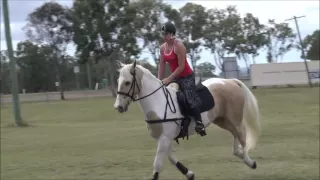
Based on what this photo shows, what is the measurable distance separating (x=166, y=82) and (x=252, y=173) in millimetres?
5466

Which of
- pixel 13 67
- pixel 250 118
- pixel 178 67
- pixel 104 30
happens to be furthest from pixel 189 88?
pixel 104 30

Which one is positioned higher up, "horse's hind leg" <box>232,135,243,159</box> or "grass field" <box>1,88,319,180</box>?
"horse's hind leg" <box>232,135,243,159</box>

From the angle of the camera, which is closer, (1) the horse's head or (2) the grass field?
(1) the horse's head

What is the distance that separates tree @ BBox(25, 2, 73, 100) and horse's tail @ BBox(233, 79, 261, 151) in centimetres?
4692

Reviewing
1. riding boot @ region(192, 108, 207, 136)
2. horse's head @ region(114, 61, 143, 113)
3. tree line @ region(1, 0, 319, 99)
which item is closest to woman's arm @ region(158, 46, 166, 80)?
horse's head @ region(114, 61, 143, 113)

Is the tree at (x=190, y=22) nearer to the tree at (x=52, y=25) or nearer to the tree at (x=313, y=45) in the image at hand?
the tree at (x=52, y=25)

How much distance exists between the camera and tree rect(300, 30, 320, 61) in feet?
328

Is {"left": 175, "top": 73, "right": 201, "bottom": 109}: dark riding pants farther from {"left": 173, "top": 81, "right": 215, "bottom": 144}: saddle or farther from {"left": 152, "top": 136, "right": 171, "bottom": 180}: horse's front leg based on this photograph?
{"left": 152, "top": 136, "right": 171, "bottom": 180}: horse's front leg

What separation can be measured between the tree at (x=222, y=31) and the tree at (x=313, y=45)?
37.2 metres

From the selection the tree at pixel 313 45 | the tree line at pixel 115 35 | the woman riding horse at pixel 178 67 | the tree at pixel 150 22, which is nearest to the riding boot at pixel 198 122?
the woman riding horse at pixel 178 67

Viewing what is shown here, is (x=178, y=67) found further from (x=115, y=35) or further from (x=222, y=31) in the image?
(x=222, y=31)

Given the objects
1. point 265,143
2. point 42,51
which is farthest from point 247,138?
point 42,51

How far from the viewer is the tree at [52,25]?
179 feet

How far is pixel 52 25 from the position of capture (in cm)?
5519
